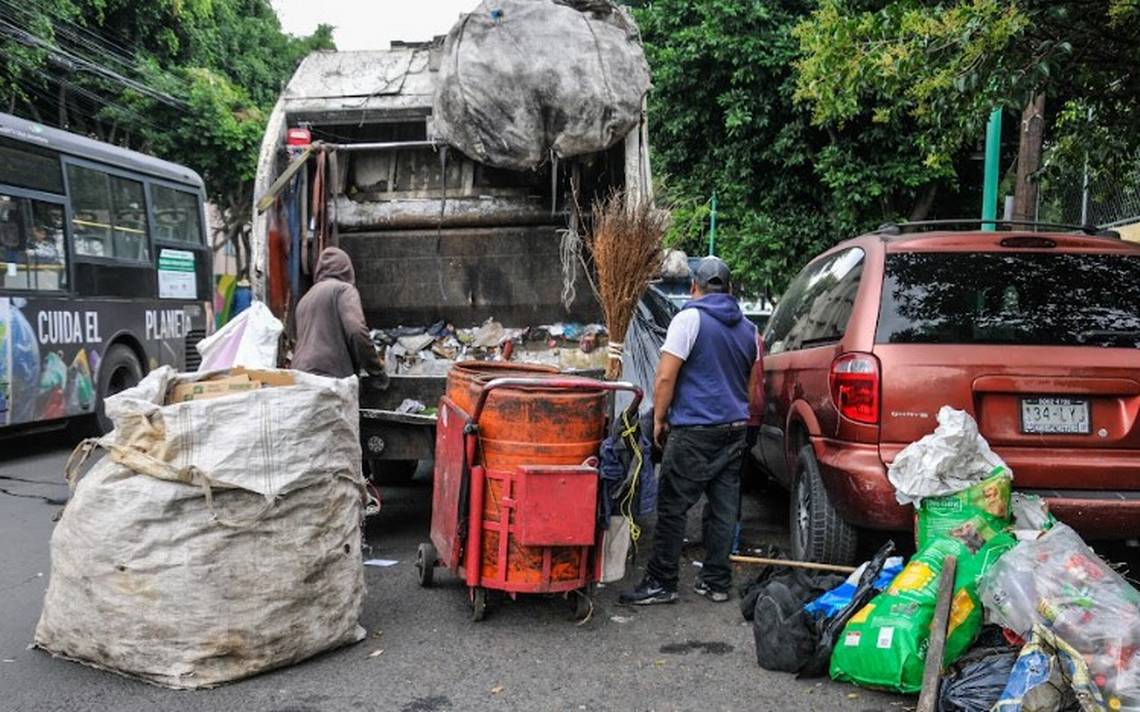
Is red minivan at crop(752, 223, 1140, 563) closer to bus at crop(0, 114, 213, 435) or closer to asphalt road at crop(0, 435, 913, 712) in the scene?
asphalt road at crop(0, 435, 913, 712)

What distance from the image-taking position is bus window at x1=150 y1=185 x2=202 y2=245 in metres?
10.9

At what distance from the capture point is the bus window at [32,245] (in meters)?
8.39

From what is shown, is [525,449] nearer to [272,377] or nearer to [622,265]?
[272,377]

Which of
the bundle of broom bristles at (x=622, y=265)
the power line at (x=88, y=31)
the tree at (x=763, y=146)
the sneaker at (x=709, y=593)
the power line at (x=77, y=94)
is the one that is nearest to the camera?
the sneaker at (x=709, y=593)

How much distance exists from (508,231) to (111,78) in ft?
44.3

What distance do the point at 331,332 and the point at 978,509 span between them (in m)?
3.70

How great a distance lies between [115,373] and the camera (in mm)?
10078

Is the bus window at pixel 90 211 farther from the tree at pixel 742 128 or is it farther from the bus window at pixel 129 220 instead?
the tree at pixel 742 128

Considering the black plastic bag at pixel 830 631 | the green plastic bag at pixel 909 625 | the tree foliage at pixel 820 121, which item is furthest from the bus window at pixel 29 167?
the green plastic bag at pixel 909 625

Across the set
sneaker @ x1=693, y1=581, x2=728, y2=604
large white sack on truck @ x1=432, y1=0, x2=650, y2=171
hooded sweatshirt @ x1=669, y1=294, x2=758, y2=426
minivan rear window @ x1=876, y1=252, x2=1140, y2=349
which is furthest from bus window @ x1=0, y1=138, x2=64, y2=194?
minivan rear window @ x1=876, y1=252, x2=1140, y2=349

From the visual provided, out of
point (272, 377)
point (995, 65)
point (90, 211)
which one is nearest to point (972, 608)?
point (272, 377)

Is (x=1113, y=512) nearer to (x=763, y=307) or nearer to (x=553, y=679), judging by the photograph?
(x=553, y=679)

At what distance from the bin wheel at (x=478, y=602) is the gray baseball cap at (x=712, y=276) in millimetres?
1858

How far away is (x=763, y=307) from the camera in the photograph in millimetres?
22484
